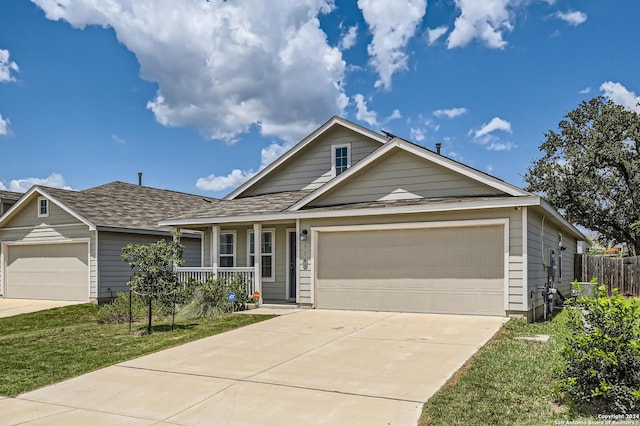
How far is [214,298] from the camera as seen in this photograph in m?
13.3

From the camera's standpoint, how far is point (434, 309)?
11898 millimetres

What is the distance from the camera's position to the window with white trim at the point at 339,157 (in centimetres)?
1634

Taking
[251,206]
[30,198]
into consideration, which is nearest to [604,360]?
[251,206]

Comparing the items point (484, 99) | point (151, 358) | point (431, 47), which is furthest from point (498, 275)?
point (484, 99)

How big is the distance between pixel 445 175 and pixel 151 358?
793 centimetres

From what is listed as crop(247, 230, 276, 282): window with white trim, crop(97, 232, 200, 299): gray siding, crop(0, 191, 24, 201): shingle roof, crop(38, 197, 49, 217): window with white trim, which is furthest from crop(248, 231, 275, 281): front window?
crop(0, 191, 24, 201): shingle roof

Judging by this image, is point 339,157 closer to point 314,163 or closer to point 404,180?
point 314,163

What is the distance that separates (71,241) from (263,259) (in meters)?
7.99

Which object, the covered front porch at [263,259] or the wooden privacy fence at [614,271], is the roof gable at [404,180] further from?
the wooden privacy fence at [614,271]

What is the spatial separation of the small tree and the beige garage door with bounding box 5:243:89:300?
8.76m

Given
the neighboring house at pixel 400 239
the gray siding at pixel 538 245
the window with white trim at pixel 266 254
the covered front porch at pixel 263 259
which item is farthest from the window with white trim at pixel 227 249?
the gray siding at pixel 538 245

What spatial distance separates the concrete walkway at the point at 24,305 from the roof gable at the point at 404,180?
971cm

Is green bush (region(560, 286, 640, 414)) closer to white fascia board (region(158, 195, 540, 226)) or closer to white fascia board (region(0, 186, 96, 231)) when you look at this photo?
white fascia board (region(158, 195, 540, 226))

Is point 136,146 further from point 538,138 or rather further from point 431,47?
point 538,138
